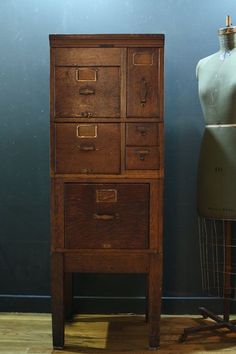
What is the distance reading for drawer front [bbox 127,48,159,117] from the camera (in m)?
2.41

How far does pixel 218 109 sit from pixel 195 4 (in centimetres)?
74

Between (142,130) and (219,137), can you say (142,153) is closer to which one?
(142,130)

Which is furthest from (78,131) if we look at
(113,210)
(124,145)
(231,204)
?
(231,204)

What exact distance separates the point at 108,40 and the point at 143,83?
256 millimetres

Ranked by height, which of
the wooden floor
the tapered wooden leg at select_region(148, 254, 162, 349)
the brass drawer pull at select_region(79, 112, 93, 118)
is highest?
the brass drawer pull at select_region(79, 112, 93, 118)

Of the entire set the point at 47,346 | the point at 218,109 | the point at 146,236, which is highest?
the point at 218,109

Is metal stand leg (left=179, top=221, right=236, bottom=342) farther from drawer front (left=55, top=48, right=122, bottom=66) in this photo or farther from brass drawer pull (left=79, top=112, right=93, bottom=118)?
drawer front (left=55, top=48, right=122, bottom=66)

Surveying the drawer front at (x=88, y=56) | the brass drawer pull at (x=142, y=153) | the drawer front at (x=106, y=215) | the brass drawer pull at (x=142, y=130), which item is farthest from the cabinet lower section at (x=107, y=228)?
the drawer front at (x=88, y=56)

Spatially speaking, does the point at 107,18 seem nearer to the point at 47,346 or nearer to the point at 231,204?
the point at 231,204

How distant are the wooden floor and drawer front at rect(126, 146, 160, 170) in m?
0.90

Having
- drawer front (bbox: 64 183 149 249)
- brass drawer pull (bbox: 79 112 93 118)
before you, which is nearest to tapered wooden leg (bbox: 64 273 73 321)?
drawer front (bbox: 64 183 149 249)

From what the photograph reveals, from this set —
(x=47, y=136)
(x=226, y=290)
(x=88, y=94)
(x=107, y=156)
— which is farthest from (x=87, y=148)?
(x=226, y=290)

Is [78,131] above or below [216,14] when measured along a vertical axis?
below

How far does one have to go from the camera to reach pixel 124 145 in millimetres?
2438
